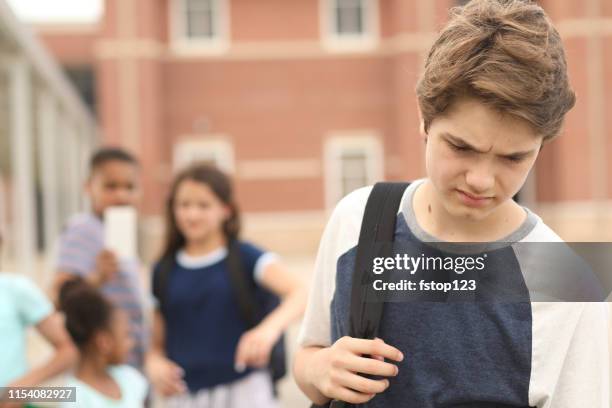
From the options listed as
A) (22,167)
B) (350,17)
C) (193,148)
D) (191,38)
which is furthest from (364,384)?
(350,17)

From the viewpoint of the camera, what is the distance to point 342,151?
889 inches

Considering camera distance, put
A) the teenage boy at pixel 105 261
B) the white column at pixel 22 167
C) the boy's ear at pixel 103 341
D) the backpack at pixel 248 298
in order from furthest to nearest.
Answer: the white column at pixel 22 167 < the teenage boy at pixel 105 261 < the backpack at pixel 248 298 < the boy's ear at pixel 103 341

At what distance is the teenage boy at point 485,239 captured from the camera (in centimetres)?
105

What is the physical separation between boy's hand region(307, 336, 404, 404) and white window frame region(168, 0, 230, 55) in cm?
2168

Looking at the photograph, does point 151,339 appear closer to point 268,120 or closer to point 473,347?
point 473,347

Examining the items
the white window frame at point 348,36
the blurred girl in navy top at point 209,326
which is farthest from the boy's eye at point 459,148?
the white window frame at point 348,36

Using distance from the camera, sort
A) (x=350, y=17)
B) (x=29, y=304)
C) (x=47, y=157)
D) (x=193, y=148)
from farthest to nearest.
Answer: (x=350, y=17) < (x=193, y=148) < (x=47, y=157) < (x=29, y=304)

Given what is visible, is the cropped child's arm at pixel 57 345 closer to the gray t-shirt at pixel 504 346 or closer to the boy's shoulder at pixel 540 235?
the gray t-shirt at pixel 504 346

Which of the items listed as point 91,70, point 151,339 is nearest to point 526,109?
point 151,339

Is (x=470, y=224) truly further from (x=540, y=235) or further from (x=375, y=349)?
(x=375, y=349)

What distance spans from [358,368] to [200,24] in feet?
73.4

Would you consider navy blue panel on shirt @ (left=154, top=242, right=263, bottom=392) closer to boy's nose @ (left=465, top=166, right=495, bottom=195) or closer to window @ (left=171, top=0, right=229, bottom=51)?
boy's nose @ (left=465, top=166, right=495, bottom=195)

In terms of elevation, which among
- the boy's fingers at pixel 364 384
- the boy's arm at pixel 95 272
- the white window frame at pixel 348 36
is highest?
the white window frame at pixel 348 36

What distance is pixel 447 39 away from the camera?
111cm
